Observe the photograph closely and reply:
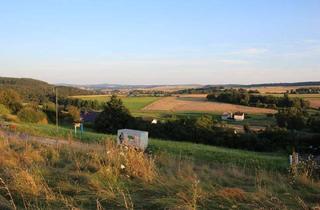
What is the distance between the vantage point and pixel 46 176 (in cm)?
693

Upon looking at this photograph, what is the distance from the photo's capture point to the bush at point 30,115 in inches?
1752

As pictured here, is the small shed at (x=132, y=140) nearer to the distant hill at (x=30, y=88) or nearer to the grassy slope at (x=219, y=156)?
the grassy slope at (x=219, y=156)

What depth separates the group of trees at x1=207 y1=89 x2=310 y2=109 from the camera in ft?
Answer: 222

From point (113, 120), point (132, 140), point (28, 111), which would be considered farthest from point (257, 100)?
point (132, 140)

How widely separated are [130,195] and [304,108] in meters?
58.3

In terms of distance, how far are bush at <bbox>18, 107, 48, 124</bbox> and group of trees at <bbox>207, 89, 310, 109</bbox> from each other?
36656 millimetres

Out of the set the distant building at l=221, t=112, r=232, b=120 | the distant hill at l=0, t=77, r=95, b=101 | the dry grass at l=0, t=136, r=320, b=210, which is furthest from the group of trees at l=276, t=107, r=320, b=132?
the distant hill at l=0, t=77, r=95, b=101

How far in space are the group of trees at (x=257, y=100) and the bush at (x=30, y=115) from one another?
36.7 metres

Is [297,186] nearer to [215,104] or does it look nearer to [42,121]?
[42,121]

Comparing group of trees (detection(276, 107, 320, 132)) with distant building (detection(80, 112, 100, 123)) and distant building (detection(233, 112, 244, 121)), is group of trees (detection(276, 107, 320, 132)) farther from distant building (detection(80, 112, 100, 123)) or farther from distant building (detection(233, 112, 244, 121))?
distant building (detection(80, 112, 100, 123))

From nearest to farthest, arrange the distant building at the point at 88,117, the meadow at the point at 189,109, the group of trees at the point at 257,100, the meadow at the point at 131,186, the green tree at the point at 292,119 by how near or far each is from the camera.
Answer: the meadow at the point at 131,186, the green tree at the point at 292,119, the distant building at the point at 88,117, the meadow at the point at 189,109, the group of trees at the point at 257,100

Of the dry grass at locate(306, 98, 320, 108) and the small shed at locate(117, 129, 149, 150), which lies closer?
the small shed at locate(117, 129, 149, 150)

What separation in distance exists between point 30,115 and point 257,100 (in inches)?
1665

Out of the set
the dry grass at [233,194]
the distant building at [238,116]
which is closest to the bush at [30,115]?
the distant building at [238,116]
